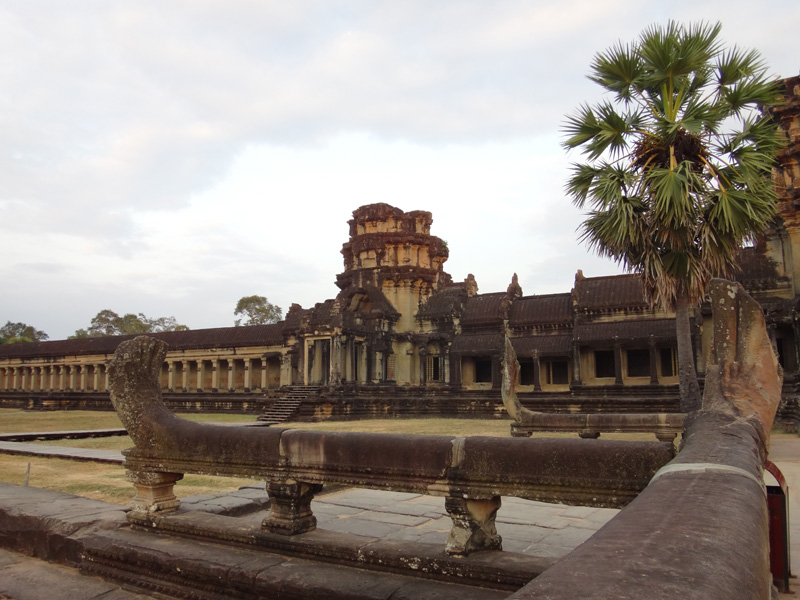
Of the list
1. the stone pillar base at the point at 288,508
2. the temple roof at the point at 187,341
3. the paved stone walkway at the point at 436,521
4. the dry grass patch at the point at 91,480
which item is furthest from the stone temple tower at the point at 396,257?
the stone pillar base at the point at 288,508

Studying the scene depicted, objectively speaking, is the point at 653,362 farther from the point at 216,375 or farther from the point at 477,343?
the point at 216,375

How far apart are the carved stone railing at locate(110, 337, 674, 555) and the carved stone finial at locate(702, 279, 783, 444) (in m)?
0.52

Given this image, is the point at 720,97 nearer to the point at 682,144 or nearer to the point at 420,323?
the point at 682,144

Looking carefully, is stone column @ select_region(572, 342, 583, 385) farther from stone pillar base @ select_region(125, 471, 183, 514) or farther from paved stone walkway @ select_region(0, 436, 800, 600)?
stone pillar base @ select_region(125, 471, 183, 514)

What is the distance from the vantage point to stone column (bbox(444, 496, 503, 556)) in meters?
3.52

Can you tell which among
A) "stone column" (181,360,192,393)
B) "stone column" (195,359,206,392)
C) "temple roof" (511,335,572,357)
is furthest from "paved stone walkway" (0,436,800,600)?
"stone column" (181,360,192,393)

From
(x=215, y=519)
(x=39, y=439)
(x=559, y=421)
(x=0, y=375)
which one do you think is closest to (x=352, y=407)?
(x=39, y=439)

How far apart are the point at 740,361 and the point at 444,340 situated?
96.3ft

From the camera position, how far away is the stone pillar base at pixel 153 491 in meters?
4.96

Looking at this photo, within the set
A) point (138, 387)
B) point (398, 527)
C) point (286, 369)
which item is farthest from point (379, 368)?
point (138, 387)

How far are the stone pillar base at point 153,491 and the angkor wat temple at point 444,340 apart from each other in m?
20.8

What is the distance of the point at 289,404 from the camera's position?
27922 mm

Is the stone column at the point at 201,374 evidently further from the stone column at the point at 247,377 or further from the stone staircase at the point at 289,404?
the stone staircase at the point at 289,404

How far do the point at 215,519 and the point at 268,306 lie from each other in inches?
2542
